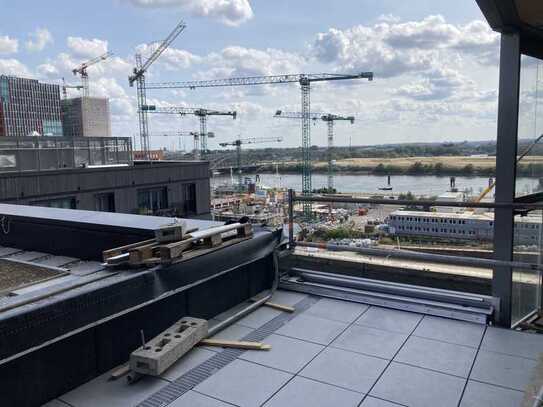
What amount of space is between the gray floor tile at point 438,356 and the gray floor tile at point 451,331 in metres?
0.11

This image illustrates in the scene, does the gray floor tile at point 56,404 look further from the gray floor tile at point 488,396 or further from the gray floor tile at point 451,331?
the gray floor tile at point 451,331

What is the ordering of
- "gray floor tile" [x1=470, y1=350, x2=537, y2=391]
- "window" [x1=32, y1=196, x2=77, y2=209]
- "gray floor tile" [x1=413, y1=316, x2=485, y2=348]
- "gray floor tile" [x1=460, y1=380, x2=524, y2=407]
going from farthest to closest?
"window" [x1=32, y1=196, x2=77, y2=209]
"gray floor tile" [x1=413, y1=316, x2=485, y2=348]
"gray floor tile" [x1=470, y1=350, x2=537, y2=391]
"gray floor tile" [x1=460, y1=380, x2=524, y2=407]

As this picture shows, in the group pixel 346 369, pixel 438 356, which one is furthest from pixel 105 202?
pixel 438 356

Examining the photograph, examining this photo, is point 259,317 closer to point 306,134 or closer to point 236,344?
point 236,344

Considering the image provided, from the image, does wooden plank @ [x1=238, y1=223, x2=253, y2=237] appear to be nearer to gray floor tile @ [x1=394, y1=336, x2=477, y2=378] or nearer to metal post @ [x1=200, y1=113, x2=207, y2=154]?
gray floor tile @ [x1=394, y1=336, x2=477, y2=378]

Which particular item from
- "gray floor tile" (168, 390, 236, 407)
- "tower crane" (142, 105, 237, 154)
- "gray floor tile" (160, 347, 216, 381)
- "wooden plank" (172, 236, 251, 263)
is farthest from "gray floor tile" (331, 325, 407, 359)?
"tower crane" (142, 105, 237, 154)

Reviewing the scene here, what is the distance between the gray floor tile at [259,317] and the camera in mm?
4779

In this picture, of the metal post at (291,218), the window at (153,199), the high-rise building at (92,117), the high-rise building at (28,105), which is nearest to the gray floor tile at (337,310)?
the metal post at (291,218)

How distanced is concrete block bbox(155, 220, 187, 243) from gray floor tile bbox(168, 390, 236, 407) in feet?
4.85

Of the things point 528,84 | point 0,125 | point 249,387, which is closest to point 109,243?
point 249,387

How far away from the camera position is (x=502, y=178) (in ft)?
15.5

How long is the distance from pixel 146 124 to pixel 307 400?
8910 centimetres

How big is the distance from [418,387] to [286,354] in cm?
117

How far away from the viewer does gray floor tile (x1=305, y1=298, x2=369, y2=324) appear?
4909mm
